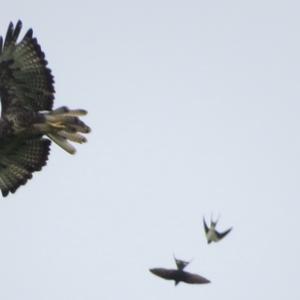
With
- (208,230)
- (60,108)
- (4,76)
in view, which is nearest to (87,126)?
(60,108)

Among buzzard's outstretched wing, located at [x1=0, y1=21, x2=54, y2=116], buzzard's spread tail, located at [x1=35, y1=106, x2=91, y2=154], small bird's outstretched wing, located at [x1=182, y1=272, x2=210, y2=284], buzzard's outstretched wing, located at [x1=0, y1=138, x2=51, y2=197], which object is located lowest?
small bird's outstretched wing, located at [x1=182, y1=272, x2=210, y2=284]

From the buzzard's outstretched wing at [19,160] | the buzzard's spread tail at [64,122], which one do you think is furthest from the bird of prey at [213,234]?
the buzzard's outstretched wing at [19,160]

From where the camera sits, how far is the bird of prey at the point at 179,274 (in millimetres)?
9797

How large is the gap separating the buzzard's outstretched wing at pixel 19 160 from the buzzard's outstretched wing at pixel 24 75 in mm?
802

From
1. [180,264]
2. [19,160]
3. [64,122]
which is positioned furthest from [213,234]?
[19,160]

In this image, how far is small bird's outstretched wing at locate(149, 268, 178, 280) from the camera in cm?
995

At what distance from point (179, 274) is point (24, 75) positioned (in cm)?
611

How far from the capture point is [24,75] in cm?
1481

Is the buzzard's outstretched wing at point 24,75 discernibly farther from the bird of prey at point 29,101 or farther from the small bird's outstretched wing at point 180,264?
the small bird's outstretched wing at point 180,264

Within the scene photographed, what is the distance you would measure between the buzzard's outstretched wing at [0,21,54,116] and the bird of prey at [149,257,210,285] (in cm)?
543

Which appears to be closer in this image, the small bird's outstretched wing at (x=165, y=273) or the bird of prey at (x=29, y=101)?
the small bird's outstretched wing at (x=165, y=273)

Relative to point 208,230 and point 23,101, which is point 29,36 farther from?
point 208,230

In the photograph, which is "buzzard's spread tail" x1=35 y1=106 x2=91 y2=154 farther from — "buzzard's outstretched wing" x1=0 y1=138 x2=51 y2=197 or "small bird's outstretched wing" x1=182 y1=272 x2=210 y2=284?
"small bird's outstretched wing" x1=182 y1=272 x2=210 y2=284

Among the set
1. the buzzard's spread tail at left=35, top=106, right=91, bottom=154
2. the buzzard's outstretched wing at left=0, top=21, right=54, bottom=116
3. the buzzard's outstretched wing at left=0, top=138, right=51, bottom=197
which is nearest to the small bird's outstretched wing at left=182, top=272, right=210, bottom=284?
the buzzard's spread tail at left=35, top=106, right=91, bottom=154
